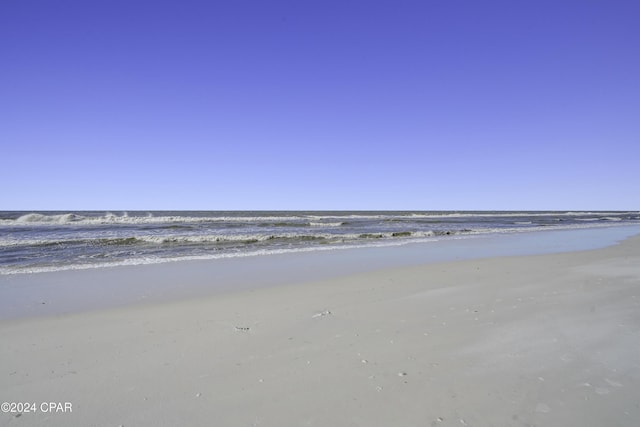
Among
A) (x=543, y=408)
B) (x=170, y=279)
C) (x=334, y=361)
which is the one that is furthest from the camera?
(x=170, y=279)

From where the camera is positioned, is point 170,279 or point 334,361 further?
point 170,279

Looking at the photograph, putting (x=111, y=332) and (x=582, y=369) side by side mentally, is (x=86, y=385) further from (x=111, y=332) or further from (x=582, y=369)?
(x=582, y=369)

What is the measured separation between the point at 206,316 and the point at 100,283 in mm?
4474

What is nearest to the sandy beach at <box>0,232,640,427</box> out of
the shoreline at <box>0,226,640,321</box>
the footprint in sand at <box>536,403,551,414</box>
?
the footprint in sand at <box>536,403,551,414</box>

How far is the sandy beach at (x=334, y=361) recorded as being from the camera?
117 inches

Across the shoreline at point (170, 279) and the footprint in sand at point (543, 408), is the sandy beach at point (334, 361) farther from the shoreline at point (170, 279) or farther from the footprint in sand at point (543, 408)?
the shoreline at point (170, 279)

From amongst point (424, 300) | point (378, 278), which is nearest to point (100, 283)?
point (378, 278)

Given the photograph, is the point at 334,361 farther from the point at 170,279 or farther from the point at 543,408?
the point at 170,279

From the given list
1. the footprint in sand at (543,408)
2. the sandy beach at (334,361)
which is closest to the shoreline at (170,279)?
the sandy beach at (334,361)

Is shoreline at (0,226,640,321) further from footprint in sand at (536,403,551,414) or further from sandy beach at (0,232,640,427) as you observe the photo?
footprint in sand at (536,403,551,414)

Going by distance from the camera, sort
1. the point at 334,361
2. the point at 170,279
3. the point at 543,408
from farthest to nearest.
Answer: the point at 170,279 < the point at 334,361 < the point at 543,408

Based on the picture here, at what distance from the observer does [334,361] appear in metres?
3.91

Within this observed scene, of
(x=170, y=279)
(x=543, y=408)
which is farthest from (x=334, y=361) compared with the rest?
(x=170, y=279)

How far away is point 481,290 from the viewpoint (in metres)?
7.39
